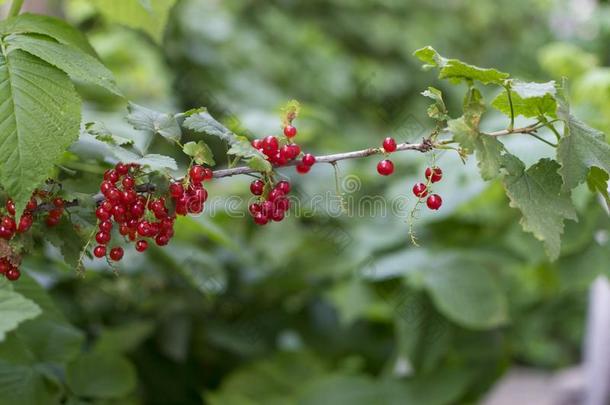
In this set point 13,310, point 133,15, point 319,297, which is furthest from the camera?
point 319,297

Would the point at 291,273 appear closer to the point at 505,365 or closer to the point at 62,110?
the point at 505,365

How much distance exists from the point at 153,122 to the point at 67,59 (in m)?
0.10

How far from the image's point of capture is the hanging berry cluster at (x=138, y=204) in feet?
2.29

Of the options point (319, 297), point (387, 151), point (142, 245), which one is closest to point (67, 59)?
point (142, 245)

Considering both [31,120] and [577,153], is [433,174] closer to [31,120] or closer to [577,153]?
[577,153]

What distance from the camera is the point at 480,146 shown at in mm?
691

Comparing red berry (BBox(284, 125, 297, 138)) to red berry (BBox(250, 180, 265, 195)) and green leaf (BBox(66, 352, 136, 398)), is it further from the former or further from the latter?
green leaf (BBox(66, 352, 136, 398))

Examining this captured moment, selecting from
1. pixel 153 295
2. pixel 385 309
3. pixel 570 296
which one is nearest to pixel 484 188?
pixel 385 309

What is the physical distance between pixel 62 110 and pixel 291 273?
97cm

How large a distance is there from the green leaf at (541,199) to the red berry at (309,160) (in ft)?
0.59

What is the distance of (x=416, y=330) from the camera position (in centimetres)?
141

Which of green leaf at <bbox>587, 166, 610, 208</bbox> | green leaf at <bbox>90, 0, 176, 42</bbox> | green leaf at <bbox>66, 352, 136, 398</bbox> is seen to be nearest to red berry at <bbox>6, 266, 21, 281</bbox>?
green leaf at <bbox>66, 352, 136, 398</bbox>

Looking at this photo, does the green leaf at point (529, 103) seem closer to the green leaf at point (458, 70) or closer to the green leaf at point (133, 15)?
the green leaf at point (458, 70)

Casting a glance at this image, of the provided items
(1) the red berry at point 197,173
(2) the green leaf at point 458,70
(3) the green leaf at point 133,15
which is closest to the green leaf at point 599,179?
(2) the green leaf at point 458,70
